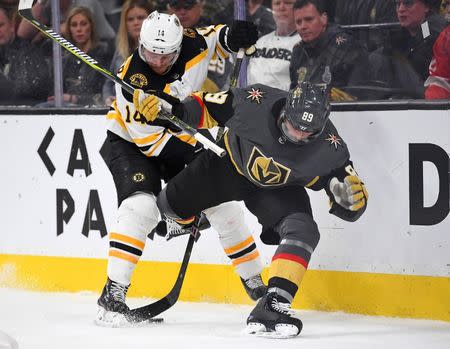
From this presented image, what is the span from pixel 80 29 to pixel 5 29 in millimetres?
463

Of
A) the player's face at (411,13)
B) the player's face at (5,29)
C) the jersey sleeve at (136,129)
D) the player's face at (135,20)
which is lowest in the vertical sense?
the jersey sleeve at (136,129)

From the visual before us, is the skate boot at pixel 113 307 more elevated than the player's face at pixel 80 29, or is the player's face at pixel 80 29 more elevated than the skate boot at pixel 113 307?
the player's face at pixel 80 29

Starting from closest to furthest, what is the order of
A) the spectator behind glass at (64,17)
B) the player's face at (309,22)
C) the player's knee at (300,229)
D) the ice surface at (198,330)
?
the ice surface at (198,330)
the player's knee at (300,229)
the player's face at (309,22)
the spectator behind glass at (64,17)

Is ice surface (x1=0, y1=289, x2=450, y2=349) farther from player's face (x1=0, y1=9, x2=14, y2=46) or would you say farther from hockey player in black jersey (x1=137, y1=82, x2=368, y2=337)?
player's face (x1=0, y1=9, x2=14, y2=46)

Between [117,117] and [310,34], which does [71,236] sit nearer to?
[117,117]

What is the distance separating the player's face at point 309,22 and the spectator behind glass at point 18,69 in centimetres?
135

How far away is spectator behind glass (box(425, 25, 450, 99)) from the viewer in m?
4.48

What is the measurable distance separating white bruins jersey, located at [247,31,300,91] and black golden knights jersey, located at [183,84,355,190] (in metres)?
0.50

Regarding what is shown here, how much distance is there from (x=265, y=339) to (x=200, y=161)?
78 centimetres

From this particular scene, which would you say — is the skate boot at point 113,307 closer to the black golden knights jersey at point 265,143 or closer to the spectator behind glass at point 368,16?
the black golden knights jersey at point 265,143

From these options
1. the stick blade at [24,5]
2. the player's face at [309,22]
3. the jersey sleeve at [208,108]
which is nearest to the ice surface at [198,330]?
the jersey sleeve at [208,108]

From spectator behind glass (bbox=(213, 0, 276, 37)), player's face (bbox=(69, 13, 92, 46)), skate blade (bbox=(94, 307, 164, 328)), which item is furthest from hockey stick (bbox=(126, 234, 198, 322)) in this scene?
player's face (bbox=(69, 13, 92, 46))

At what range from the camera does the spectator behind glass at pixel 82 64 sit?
531 cm

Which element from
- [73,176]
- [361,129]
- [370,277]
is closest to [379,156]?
[361,129]
